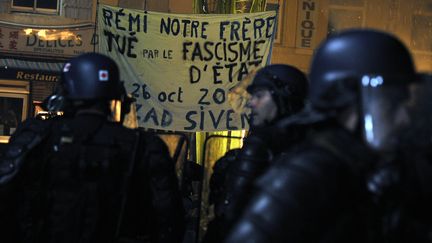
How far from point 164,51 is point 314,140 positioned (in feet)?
16.0

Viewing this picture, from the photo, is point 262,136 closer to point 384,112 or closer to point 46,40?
point 384,112

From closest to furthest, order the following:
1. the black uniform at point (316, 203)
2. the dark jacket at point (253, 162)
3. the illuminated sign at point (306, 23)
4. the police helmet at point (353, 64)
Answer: the black uniform at point (316, 203) → the police helmet at point (353, 64) → the dark jacket at point (253, 162) → the illuminated sign at point (306, 23)

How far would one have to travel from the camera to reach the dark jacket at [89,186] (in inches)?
133

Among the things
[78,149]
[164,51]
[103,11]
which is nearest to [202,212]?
[78,149]

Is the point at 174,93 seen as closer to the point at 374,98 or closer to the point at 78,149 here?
the point at 78,149

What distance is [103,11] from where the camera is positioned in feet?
22.0

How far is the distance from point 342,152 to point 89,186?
1.89m

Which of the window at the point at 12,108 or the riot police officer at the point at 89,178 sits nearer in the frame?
the riot police officer at the point at 89,178

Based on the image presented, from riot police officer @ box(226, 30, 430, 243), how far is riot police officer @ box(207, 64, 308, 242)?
5.11ft

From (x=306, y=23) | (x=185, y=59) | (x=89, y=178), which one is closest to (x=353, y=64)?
(x=89, y=178)

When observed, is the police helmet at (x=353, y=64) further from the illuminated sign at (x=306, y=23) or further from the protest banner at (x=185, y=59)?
the illuminated sign at (x=306, y=23)

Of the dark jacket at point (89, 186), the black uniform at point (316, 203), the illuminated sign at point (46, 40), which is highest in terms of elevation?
the illuminated sign at point (46, 40)

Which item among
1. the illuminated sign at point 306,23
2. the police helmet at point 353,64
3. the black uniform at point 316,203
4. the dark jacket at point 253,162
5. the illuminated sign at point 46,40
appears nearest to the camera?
the black uniform at point 316,203

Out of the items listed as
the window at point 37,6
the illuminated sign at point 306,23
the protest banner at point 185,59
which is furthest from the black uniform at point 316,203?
the illuminated sign at point 306,23
